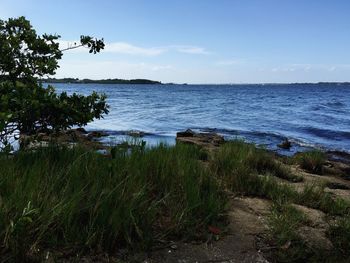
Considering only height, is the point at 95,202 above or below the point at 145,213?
above

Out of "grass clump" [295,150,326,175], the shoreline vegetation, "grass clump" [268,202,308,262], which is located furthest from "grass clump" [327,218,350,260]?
"grass clump" [295,150,326,175]

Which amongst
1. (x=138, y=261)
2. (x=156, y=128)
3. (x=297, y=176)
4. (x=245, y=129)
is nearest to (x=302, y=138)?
(x=245, y=129)

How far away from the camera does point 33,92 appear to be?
500 cm

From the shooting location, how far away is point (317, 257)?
4.18m

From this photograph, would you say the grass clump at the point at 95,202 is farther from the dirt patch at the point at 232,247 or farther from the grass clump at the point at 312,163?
the grass clump at the point at 312,163

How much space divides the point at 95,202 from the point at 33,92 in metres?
1.85

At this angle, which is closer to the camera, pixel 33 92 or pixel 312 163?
pixel 33 92

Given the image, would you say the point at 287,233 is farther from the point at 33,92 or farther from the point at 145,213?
the point at 33,92

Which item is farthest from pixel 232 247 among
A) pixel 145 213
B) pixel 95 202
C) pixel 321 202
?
pixel 321 202

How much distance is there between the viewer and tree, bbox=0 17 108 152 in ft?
16.5

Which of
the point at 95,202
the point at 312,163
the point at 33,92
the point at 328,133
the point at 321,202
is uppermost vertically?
the point at 33,92

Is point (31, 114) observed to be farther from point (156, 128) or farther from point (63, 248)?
point (156, 128)

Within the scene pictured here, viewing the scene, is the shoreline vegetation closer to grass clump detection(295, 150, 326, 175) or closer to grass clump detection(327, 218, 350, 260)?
grass clump detection(327, 218, 350, 260)

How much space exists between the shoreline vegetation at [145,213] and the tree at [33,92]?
0.42 metres
